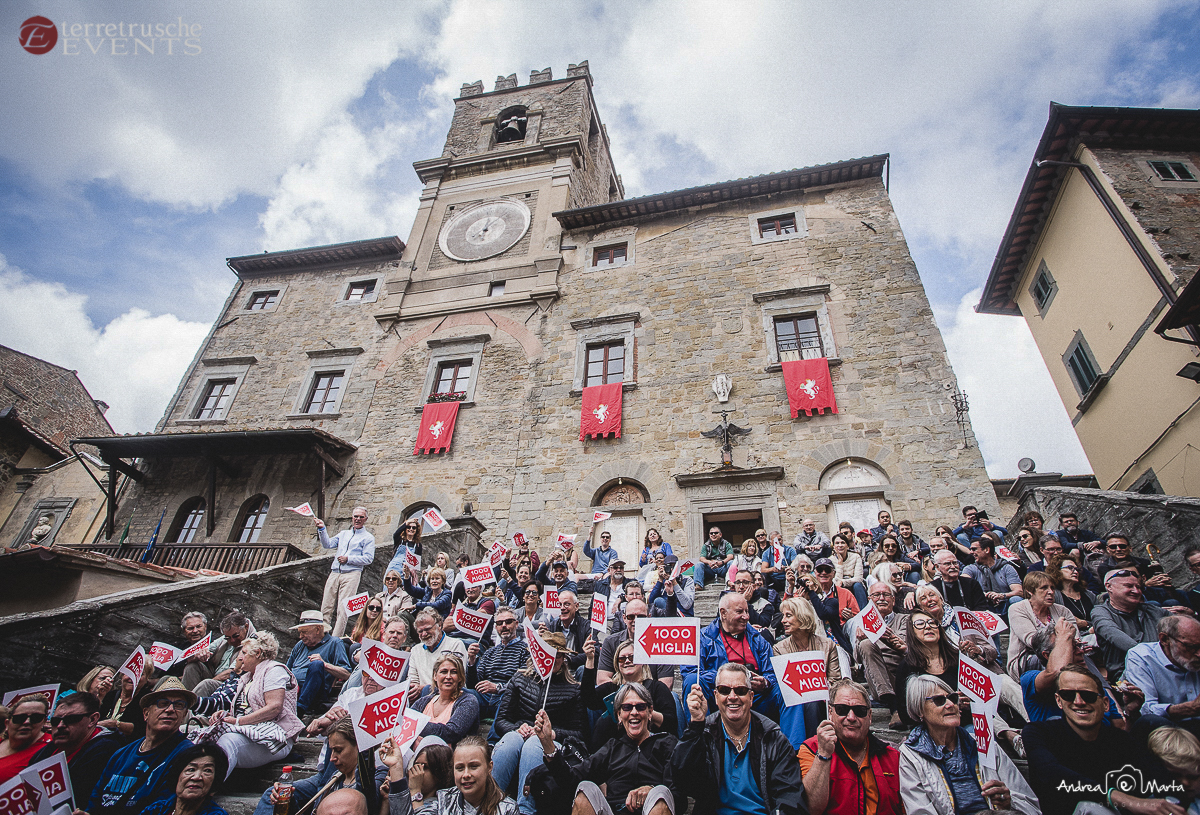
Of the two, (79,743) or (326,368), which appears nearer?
(79,743)

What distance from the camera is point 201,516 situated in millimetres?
13648

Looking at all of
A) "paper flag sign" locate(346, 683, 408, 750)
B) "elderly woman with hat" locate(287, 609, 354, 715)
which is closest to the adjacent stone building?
"paper flag sign" locate(346, 683, 408, 750)

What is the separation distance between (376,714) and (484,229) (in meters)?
15.7

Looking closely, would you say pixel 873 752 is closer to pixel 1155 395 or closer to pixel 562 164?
pixel 1155 395

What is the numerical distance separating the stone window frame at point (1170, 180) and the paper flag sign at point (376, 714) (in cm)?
1527

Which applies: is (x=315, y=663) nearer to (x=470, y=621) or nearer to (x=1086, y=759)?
(x=470, y=621)

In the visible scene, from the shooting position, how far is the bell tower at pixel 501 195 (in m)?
15.9

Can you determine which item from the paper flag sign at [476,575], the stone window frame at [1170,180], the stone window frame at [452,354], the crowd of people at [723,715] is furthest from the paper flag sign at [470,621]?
the stone window frame at [1170,180]

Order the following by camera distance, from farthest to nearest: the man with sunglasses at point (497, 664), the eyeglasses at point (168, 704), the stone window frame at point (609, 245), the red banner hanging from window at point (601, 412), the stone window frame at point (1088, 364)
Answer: the stone window frame at point (609, 245)
the red banner hanging from window at point (601, 412)
the stone window frame at point (1088, 364)
the man with sunglasses at point (497, 664)
the eyeglasses at point (168, 704)

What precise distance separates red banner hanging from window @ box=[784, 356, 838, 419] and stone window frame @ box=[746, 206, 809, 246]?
3943mm

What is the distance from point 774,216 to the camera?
48.3ft

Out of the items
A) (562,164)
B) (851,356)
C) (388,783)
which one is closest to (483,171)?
(562,164)

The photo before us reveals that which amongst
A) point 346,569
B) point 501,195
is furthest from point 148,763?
point 501,195

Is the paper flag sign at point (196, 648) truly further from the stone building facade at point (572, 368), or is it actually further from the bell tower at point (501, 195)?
the bell tower at point (501, 195)
